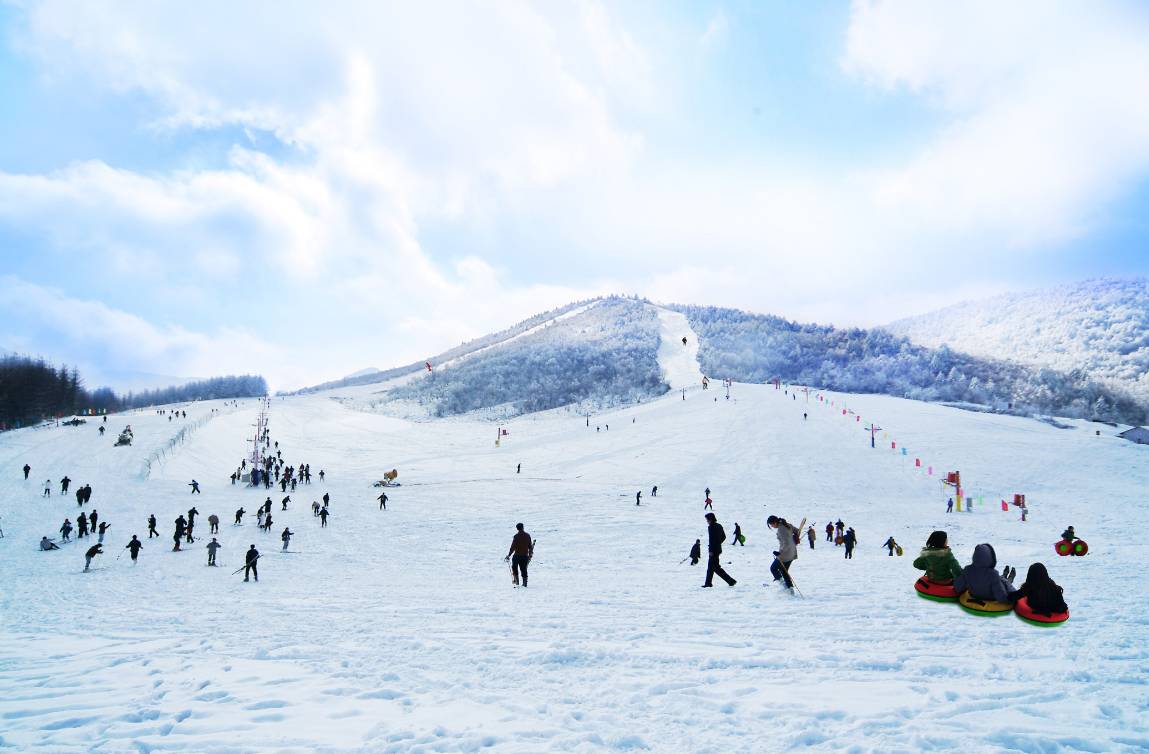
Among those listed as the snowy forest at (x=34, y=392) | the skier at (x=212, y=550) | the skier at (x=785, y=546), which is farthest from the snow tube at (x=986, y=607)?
the snowy forest at (x=34, y=392)

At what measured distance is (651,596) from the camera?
10.5 metres

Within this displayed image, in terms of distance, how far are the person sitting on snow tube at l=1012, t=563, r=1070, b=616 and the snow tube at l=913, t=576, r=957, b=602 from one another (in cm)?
105

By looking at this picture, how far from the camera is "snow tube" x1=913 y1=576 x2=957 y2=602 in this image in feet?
28.2

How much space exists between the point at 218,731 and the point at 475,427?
78622mm

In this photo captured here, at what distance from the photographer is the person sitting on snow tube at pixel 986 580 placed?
7.72 m

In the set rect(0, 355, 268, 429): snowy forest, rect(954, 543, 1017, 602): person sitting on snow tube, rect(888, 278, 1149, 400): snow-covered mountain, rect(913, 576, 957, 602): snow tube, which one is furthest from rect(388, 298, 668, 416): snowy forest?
rect(954, 543, 1017, 602): person sitting on snow tube

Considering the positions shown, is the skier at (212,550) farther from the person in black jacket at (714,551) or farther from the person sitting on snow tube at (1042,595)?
the person sitting on snow tube at (1042,595)

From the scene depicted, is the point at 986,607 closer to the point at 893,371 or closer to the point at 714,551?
the point at 714,551

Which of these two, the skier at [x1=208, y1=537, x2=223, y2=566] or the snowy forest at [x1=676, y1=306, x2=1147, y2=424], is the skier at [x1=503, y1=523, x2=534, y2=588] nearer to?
the skier at [x1=208, y1=537, x2=223, y2=566]

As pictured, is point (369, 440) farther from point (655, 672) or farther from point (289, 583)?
point (655, 672)

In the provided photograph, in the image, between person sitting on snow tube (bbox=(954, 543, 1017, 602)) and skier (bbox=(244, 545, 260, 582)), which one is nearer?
person sitting on snow tube (bbox=(954, 543, 1017, 602))

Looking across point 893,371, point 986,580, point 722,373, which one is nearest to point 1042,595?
point 986,580

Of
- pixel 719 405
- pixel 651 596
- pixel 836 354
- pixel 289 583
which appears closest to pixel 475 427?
pixel 719 405

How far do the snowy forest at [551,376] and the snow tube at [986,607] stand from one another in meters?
96.3
